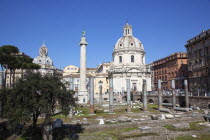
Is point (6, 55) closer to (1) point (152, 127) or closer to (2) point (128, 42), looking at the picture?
(1) point (152, 127)

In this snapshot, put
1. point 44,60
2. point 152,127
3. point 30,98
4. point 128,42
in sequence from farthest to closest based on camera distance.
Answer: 1. point 44,60
2. point 128,42
3. point 152,127
4. point 30,98

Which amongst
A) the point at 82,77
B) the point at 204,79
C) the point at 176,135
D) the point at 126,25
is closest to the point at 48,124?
the point at 176,135

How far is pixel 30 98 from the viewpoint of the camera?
13.0m

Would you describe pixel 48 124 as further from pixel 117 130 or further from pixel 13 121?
pixel 117 130

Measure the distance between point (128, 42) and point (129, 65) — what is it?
8.90 m

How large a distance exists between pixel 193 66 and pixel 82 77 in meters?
25.1

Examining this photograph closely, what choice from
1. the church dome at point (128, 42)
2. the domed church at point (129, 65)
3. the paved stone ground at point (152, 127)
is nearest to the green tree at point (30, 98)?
the paved stone ground at point (152, 127)

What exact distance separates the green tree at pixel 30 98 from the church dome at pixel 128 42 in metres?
59.9

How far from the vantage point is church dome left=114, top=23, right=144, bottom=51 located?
72375mm

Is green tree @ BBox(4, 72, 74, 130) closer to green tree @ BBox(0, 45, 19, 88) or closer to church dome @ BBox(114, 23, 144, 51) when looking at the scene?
green tree @ BBox(0, 45, 19, 88)

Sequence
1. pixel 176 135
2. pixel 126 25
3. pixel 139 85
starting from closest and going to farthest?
pixel 176 135 → pixel 139 85 → pixel 126 25

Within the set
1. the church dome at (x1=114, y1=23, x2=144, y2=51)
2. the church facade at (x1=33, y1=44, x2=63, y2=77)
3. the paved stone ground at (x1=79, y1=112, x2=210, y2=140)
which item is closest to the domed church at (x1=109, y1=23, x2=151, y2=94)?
the church dome at (x1=114, y1=23, x2=144, y2=51)

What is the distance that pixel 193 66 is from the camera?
146 ft

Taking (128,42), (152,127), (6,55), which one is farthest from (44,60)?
(152,127)
